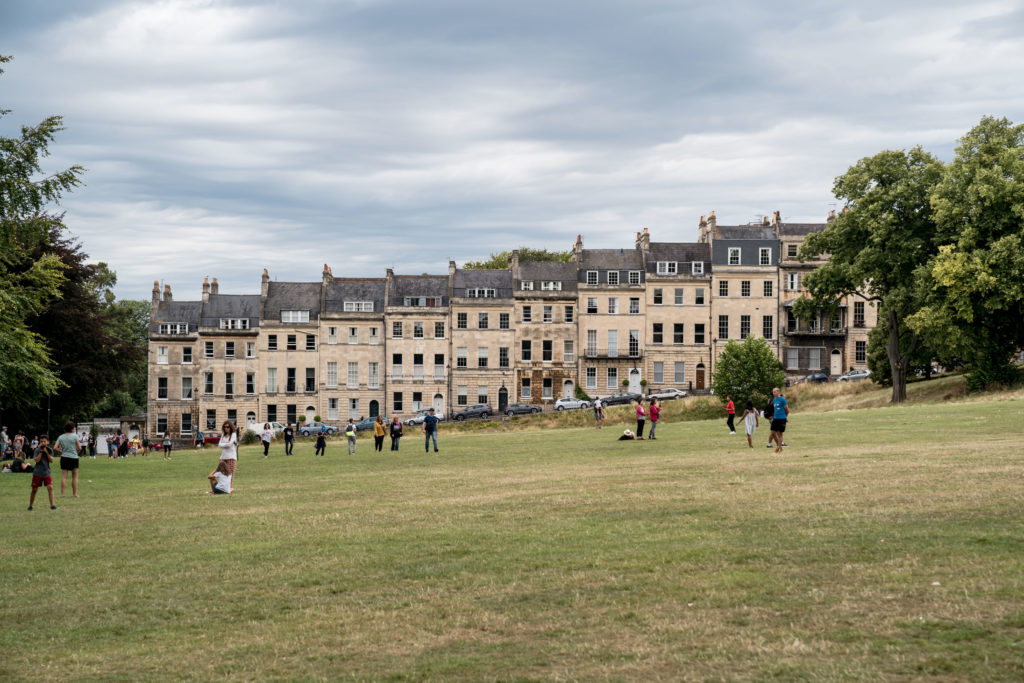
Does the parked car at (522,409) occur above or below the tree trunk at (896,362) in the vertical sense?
below

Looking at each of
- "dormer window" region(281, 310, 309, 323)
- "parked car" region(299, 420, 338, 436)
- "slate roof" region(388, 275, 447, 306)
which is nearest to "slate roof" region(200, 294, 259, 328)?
"dormer window" region(281, 310, 309, 323)

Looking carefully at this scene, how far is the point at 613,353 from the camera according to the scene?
9925cm

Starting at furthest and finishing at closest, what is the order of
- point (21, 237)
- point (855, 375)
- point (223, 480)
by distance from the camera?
point (855, 375), point (21, 237), point (223, 480)

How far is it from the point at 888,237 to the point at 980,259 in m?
9.18

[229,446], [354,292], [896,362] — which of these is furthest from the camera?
[354,292]

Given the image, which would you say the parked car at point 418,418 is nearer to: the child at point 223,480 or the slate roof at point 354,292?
the slate roof at point 354,292

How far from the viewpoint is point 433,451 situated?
4616 centimetres

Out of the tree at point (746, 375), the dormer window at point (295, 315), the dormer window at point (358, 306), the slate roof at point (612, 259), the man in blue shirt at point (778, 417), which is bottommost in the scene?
the man in blue shirt at point (778, 417)

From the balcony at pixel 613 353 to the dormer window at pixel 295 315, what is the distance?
27.1 m

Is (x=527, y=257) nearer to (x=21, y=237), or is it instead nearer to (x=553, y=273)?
(x=553, y=273)

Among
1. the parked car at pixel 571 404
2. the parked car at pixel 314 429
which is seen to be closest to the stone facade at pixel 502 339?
the parked car at pixel 571 404

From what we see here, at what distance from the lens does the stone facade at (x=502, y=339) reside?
98.5 metres

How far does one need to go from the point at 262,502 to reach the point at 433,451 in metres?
21.8

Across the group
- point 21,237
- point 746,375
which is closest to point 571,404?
point 746,375
